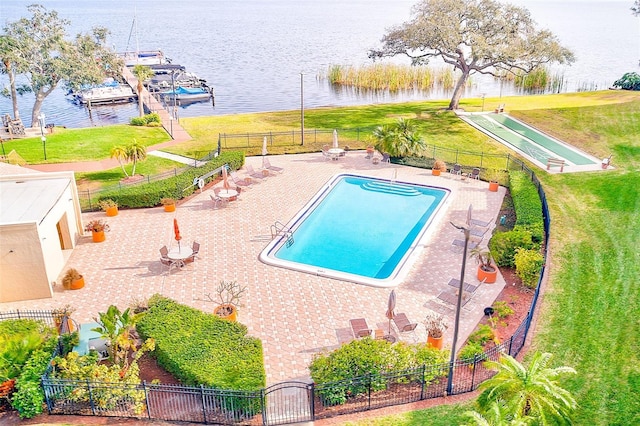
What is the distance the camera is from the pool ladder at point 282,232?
75.9ft

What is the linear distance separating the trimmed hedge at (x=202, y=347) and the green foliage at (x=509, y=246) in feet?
35.4

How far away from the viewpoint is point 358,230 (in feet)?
82.7

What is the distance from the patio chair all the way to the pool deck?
0.25m

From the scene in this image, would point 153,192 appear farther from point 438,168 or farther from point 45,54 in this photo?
point 45,54

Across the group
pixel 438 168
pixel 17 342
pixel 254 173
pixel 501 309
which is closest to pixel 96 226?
pixel 17 342

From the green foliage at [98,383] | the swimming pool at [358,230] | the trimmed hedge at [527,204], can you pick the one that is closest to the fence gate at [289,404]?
the green foliage at [98,383]

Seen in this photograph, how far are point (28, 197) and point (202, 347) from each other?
37.0 feet

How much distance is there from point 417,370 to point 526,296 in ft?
23.6

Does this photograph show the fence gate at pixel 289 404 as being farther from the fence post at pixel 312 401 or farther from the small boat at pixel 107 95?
the small boat at pixel 107 95

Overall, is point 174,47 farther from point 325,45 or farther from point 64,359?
point 64,359

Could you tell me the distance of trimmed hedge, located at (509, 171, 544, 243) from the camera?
21.9 metres

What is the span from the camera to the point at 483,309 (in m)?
18.1

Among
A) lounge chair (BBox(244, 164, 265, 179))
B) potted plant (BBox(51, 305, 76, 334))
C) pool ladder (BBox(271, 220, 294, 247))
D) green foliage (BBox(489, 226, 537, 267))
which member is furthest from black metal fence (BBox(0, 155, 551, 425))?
lounge chair (BBox(244, 164, 265, 179))

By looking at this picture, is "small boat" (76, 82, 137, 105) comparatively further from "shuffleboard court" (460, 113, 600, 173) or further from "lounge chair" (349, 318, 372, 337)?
"lounge chair" (349, 318, 372, 337)
